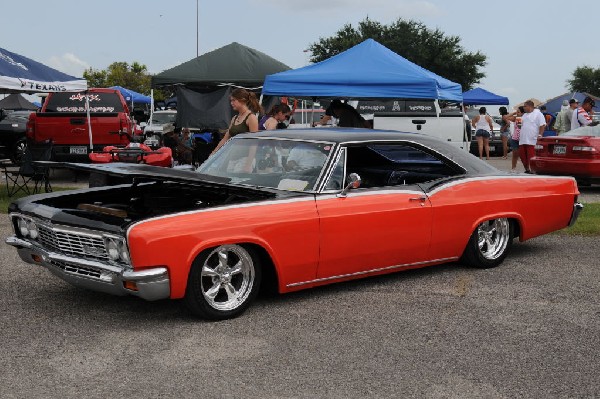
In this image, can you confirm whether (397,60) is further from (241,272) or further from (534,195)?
(241,272)

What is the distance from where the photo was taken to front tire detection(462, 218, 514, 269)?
274 inches

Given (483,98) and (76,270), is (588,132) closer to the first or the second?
(76,270)

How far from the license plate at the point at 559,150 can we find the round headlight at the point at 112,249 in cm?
1025

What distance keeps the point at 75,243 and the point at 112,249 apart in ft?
1.28

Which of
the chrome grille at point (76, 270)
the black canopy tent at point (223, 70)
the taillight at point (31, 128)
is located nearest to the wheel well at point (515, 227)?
the chrome grille at point (76, 270)

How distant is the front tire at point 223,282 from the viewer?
17.1ft

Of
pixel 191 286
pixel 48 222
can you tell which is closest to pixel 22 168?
pixel 48 222

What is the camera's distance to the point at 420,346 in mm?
4840

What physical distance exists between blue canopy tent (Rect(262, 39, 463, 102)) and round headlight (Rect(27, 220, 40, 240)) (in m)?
7.15

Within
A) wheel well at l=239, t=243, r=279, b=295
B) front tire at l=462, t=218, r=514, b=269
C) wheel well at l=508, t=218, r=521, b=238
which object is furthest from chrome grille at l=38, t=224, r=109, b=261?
wheel well at l=508, t=218, r=521, b=238

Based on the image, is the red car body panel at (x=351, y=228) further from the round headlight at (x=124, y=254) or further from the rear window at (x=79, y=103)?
the rear window at (x=79, y=103)

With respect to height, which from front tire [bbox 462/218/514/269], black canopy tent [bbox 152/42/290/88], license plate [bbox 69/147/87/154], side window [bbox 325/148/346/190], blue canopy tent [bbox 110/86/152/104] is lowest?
front tire [bbox 462/218/514/269]

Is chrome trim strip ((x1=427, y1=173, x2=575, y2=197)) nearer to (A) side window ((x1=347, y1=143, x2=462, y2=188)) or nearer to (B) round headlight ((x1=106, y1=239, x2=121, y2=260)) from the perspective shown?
(A) side window ((x1=347, y1=143, x2=462, y2=188))

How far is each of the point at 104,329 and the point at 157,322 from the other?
0.36 metres
